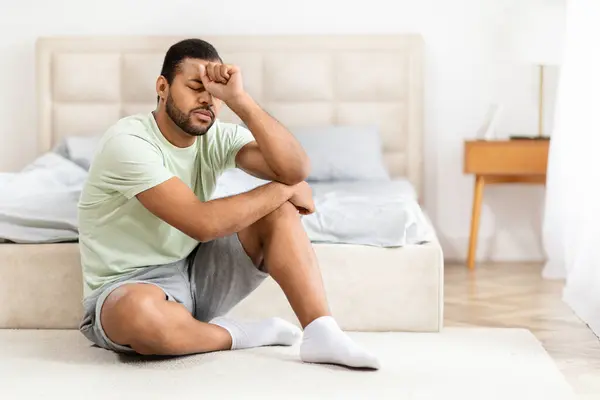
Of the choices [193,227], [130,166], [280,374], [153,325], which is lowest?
[280,374]

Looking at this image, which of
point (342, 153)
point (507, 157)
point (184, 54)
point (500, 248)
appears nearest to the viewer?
point (184, 54)

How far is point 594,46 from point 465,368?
59.6 inches

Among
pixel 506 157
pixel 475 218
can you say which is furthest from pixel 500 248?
pixel 506 157

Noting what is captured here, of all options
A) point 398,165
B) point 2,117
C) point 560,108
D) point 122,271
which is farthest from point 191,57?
point 2,117

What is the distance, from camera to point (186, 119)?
2602 mm

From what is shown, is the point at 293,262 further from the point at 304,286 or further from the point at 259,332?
the point at 259,332

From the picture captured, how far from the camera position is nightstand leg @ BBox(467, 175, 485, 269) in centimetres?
466

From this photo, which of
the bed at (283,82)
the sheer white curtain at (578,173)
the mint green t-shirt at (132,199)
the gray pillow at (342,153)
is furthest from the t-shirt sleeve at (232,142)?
the bed at (283,82)

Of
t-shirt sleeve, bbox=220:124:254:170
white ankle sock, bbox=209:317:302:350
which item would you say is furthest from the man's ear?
white ankle sock, bbox=209:317:302:350

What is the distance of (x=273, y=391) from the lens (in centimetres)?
243

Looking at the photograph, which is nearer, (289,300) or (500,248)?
(289,300)

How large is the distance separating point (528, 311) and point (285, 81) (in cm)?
180

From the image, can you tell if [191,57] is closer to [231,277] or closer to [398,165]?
[231,277]

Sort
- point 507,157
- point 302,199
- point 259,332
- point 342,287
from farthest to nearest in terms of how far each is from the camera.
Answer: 1. point 507,157
2. point 342,287
3. point 259,332
4. point 302,199
